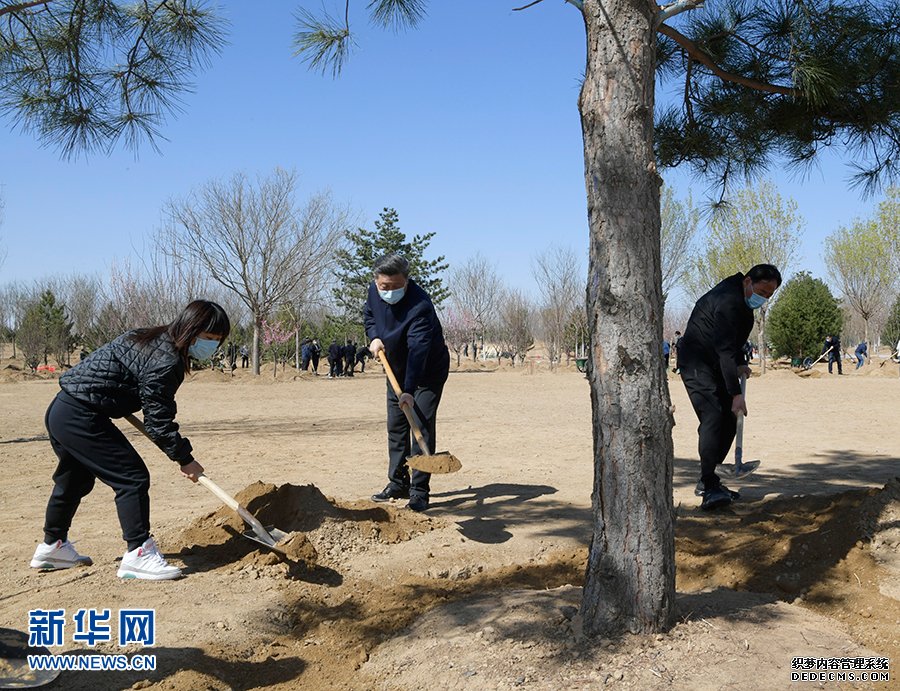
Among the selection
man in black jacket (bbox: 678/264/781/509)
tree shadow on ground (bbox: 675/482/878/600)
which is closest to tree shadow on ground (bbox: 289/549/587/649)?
tree shadow on ground (bbox: 675/482/878/600)

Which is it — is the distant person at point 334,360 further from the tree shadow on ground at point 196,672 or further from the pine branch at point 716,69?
the tree shadow on ground at point 196,672

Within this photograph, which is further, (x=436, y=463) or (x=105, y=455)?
(x=436, y=463)

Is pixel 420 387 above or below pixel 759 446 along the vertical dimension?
above

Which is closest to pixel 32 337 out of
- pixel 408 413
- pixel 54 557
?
pixel 408 413

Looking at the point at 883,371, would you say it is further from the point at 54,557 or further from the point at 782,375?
the point at 54,557

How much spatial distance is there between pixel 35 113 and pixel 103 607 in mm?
4034

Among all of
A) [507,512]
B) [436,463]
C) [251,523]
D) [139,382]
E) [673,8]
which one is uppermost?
[673,8]

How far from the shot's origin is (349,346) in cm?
3180

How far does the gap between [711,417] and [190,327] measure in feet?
11.4

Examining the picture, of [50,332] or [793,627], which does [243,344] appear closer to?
[50,332]

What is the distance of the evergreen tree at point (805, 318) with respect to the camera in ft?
107

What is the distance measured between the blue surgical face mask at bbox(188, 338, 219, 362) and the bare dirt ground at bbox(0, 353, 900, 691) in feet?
3.55

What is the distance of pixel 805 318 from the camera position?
108 ft

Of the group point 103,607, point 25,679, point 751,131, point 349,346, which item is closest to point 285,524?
point 103,607
